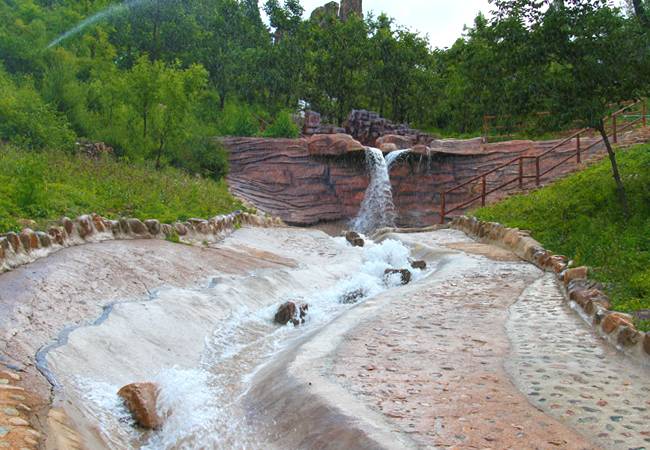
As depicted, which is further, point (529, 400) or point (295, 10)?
point (295, 10)

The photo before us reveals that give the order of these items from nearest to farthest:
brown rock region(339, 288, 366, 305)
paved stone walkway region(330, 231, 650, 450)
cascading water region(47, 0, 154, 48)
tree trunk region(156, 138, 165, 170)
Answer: paved stone walkway region(330, 231, 650, 450), brown rock region(339, 288, 366, 305), tree trunk region(156, 138, 165, 170), cascading water region(47, 0, 154, 48)

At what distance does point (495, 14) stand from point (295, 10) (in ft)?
113

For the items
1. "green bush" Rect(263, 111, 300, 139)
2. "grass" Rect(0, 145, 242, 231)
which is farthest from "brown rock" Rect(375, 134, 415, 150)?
"grass" Rect(0, 145, 242, 231)

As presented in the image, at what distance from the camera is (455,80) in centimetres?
4147

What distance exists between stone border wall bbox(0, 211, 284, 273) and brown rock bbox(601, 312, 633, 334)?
6912 mm

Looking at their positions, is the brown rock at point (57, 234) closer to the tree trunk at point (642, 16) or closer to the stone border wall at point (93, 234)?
the stone border wall at point (93, 234)

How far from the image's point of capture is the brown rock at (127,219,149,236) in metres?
10.9

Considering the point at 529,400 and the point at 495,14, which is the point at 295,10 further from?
the point at 529,400

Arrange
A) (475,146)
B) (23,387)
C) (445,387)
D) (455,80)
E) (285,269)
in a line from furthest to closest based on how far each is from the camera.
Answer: (455,80), (475,146), (285,269), (445,387), (23,387)

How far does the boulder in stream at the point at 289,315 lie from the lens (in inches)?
350

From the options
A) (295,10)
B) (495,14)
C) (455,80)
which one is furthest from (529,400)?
(295,10)

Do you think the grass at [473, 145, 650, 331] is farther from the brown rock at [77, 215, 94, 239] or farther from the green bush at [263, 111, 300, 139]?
the green bush at [263, 111, 300, 139]

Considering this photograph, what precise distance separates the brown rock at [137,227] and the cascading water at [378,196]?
1777cm

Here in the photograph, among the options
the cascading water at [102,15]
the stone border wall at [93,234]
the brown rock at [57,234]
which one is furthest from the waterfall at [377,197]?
the brown rock at [57,234]
